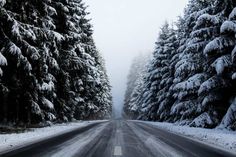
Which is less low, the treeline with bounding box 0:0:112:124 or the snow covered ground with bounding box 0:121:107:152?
the treeline with bounding box 0:0:112:124

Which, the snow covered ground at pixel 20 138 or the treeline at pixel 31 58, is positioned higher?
the treeline at pixel 31 58

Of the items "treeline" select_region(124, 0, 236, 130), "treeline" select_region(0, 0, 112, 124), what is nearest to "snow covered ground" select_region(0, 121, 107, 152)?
"treeline" select_region(0, 0, 112, 124)

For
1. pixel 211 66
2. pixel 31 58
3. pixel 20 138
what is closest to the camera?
pixel 20 138

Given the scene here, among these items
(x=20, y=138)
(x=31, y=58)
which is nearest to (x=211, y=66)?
(x=31, y=58)

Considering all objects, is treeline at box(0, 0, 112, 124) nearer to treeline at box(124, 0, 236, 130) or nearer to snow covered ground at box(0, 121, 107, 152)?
snow covered ground at box(0, 121, 107, 152)

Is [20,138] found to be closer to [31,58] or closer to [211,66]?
[31,58]

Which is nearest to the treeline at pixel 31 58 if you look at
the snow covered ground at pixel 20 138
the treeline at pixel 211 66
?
the snow covered ground at pixel 20 138

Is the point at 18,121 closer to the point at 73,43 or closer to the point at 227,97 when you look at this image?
the point at 73,43

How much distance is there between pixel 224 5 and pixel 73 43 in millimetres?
14348

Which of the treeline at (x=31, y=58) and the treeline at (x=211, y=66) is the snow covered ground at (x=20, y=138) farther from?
the treeline at (x=211, y=66)

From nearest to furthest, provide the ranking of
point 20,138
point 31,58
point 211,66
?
point 20,138 → point 31,58 → point 211,66

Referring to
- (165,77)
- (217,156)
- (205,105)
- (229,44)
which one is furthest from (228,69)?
(165,77)

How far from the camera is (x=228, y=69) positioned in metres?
19.6

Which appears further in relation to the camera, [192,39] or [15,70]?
[192,39]
